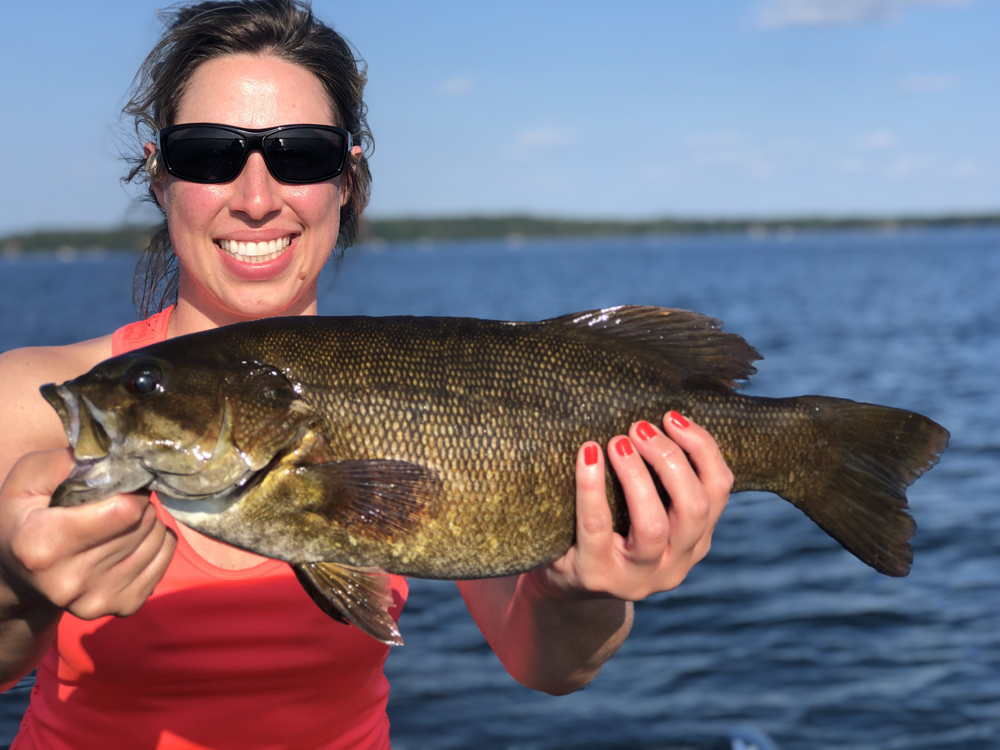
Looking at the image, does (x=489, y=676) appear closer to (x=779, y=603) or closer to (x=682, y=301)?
(x=779, y=603)

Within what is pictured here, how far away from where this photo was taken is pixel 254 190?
333 cm

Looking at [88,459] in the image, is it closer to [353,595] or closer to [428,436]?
[353,595]

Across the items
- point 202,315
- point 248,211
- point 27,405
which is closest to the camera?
point 27,405

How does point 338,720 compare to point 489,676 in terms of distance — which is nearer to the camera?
point 338,720

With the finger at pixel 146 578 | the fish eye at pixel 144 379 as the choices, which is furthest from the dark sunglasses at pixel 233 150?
the finger at pixel 146 578

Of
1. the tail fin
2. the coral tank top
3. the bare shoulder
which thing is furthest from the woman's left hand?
the bare shoulder

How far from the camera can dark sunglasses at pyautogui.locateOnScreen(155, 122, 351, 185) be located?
3334mm

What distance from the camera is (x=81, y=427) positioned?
249cm

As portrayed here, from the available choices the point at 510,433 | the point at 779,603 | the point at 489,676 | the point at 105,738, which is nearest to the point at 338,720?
the point at 105,738

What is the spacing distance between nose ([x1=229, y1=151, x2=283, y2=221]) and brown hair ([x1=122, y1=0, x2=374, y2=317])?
1.44ft

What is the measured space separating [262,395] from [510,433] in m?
0.77

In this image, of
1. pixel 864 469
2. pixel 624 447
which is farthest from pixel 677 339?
pixel 864 469

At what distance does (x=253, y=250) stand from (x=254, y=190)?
0.74 feet

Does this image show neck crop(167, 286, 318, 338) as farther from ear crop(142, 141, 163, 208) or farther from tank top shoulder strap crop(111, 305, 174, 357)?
ear crop(142, 141, 163, 208)
